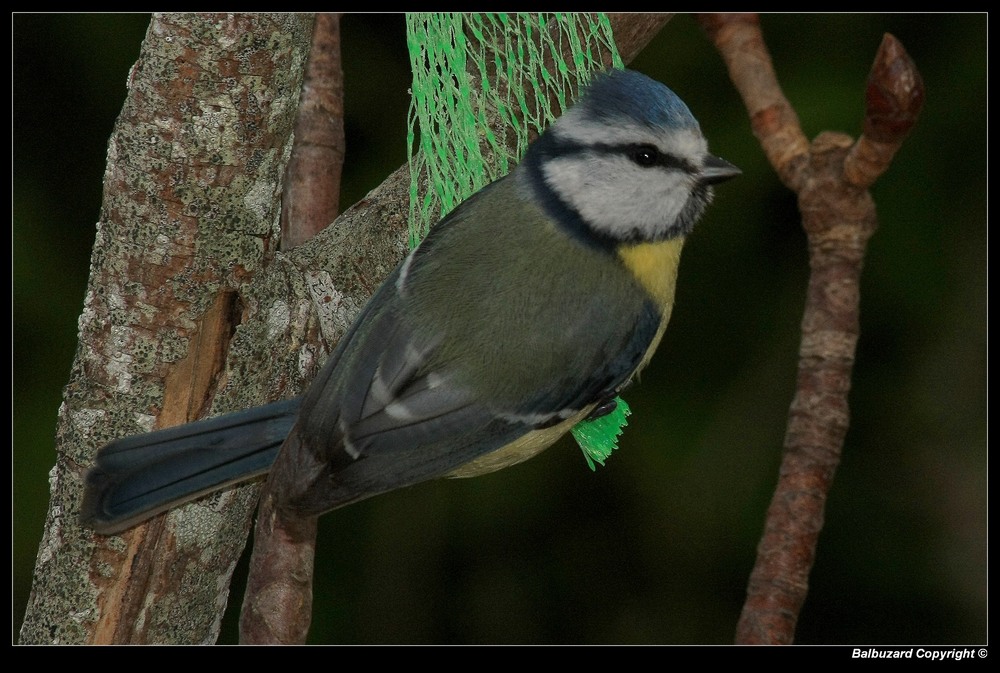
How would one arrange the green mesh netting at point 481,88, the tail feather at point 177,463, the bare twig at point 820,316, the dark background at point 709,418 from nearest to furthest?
the bare twig at point 820,316 < the tail feather at point 177,463 < the green mesh netting at point 481,88 < the dark background at point 709,418

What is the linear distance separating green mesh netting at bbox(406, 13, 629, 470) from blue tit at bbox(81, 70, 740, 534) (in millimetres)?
115

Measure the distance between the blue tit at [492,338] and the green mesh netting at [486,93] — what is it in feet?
0.38

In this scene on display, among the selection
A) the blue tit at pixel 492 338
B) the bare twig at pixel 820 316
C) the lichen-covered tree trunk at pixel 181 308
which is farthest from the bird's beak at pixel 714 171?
the lichen-covered tree trunk at pixel 181 308

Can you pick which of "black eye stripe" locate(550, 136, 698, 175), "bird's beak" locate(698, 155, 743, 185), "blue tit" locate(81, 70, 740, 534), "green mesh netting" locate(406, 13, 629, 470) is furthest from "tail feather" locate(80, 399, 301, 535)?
"bird's beak" locate(698, 155, 743, 185)

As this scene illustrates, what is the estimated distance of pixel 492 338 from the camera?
153cm

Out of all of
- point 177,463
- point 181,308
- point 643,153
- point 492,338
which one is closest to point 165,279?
point 181,308

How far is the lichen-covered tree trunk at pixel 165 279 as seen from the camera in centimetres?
148

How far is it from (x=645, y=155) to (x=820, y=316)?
0.36 m

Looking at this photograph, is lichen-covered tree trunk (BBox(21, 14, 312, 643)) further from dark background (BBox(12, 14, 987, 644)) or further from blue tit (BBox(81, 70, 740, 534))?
dark background (BBox(12, 14, 987, 644))

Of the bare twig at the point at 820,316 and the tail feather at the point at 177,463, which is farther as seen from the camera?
the tail feather at the point at 177,463

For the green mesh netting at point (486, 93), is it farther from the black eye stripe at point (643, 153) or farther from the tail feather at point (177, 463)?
the tail feather at point (177, 463)

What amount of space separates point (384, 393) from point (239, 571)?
117 centimetres

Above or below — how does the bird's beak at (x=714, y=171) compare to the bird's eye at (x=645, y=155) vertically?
below

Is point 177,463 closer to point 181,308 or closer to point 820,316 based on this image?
point 181,308
